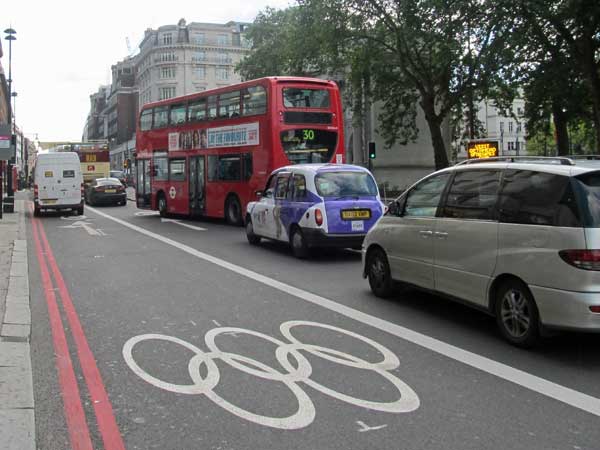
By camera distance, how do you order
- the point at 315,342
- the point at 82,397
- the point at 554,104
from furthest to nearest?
1. the point at 554,104
2. the point at 315,342
3. the point at 82,397

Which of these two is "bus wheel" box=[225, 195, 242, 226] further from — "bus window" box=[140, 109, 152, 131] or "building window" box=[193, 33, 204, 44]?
"building window" box=[193, 33, 204, 44]

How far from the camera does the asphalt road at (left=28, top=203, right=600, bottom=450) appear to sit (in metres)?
3.94

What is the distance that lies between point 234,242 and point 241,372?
10065 millimetres

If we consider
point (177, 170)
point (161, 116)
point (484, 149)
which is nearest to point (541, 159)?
point (484, 149)

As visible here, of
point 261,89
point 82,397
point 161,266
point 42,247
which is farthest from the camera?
point 261,89

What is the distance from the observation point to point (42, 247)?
14656mm

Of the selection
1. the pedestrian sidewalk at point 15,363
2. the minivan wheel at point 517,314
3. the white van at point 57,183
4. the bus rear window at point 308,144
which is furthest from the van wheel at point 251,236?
the white van at point 57,183

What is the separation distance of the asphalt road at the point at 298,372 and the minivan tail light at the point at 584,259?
2.69 ft

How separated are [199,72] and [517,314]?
4132 inches

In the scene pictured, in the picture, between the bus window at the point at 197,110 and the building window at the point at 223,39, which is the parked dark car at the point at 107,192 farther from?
the building window at the point at 223,39

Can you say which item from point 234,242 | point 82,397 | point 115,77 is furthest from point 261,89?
point 115,77

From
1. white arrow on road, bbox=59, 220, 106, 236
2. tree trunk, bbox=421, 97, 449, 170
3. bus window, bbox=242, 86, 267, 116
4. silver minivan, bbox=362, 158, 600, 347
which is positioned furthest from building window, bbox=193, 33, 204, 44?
silver minivan, bbox=362, 158, 600, 347

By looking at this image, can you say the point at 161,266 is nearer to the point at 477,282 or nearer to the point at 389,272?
the point at 389,272

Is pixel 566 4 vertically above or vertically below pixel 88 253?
above
